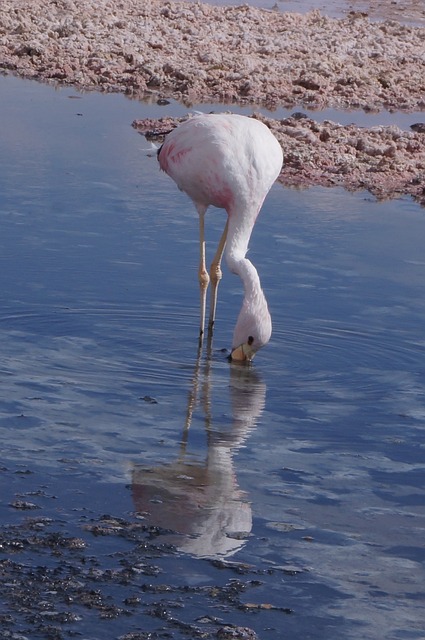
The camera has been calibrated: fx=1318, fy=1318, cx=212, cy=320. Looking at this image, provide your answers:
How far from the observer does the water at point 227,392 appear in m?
5.06

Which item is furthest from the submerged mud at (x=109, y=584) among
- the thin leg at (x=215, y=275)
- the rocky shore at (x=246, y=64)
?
the rocky shore at (x=246, y=64)

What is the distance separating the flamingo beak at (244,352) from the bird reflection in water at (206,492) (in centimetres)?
51

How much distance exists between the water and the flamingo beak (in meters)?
0.09

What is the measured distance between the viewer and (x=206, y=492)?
5.74 meters

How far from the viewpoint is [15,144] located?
12.3 metres

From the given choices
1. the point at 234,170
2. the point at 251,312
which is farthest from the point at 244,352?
the point at 234,170

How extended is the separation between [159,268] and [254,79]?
852 centimetres

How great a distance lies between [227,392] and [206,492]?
1522 mm

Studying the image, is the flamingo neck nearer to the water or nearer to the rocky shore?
the water

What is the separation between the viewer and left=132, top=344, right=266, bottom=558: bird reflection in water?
521cm

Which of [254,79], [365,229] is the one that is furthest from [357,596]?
[254,79]

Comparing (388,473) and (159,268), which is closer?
(388,473)

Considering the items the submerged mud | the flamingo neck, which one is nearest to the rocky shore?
the flamingo neck

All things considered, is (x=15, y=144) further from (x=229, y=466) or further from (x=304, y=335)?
(x=229, y=466)
